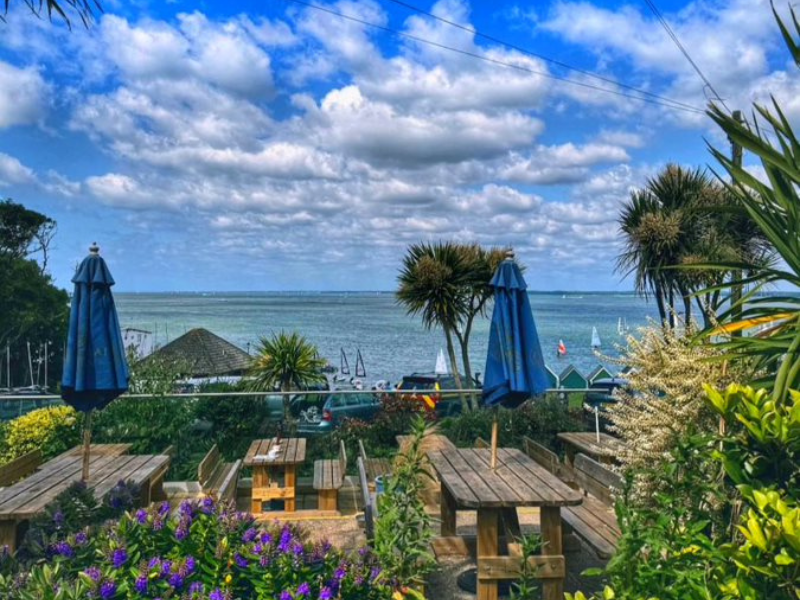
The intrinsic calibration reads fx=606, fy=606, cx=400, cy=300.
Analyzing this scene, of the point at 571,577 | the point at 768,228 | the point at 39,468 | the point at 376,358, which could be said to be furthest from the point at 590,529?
the point at 376,358

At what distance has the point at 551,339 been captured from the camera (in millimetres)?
72250

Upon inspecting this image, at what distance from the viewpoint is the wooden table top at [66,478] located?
3625 millimetres

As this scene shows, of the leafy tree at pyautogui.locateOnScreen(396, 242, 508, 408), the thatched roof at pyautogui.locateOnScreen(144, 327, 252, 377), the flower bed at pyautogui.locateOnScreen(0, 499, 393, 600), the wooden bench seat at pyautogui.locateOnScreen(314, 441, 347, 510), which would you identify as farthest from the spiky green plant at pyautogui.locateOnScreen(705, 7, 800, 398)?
the thatched roof at pyautogui.locateOnScreen(144, 327, 252, 377)

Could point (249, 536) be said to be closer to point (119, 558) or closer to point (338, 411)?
point (119, 558)

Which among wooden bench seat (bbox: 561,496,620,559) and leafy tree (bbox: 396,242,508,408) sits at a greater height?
leafy tree (bbox: 396,242,508,408)

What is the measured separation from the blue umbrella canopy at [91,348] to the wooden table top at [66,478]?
52cm

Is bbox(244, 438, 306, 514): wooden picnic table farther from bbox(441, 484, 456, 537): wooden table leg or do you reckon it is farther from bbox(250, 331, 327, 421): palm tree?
bbox(250, 331, 327, 421): palm tree

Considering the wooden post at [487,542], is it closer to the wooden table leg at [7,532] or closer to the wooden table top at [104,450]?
the wooden table leg at [7,532]

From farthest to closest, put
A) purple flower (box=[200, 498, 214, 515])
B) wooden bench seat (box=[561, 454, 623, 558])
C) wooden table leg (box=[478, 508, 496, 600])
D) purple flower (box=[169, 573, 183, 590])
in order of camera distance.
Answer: wooden table leg (box=[478, 508, 496, 600])
wooden bench seat (box=[561, 454, 623, 558])
purple flower (box=[200, 498, 214, 515])
purple flower (box=[169, 573, 183, 590])

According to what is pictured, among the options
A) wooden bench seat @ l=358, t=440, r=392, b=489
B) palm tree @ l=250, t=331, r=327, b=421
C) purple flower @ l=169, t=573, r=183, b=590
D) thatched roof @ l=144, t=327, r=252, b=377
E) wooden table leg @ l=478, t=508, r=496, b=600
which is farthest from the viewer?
thatched roof @ l=144, t=327, r=252, b=377

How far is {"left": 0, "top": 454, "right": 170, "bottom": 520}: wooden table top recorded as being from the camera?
3625 mm

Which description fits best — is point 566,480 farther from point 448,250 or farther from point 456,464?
point 448,250

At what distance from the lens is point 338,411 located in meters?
7.29

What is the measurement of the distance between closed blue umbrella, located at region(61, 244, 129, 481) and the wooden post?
9.03ft
